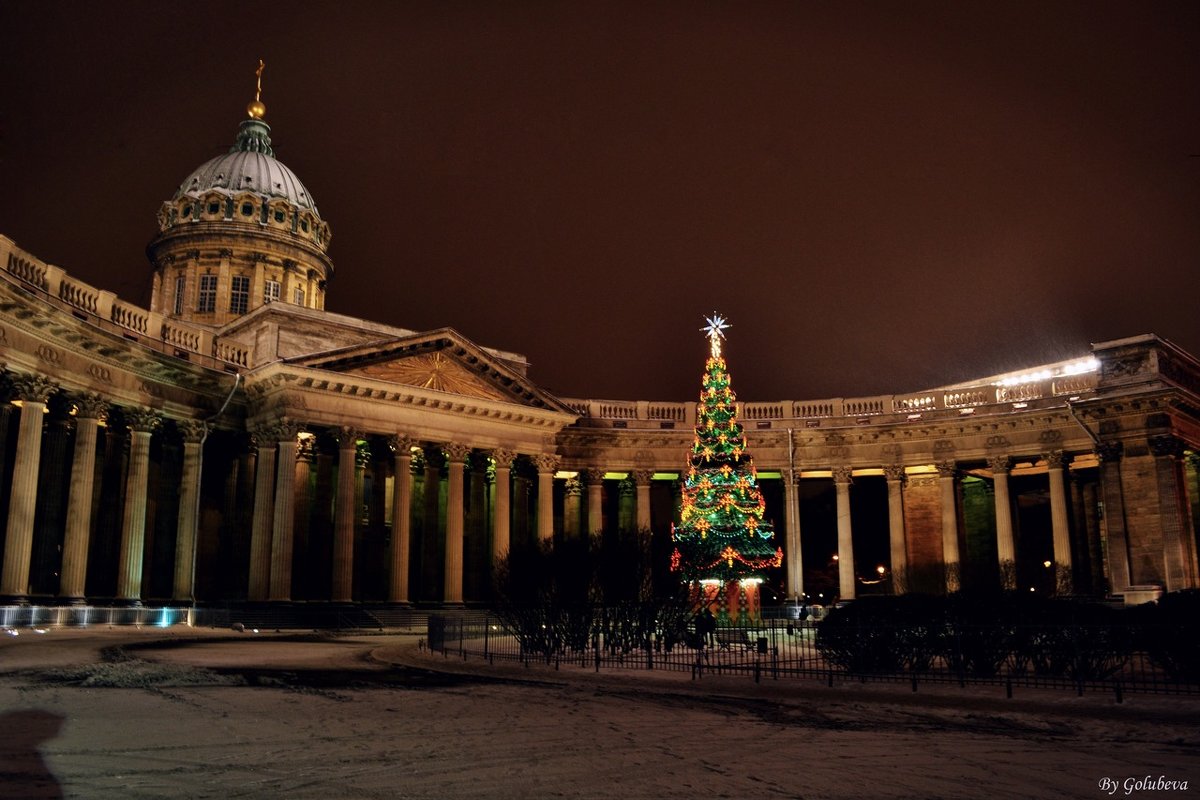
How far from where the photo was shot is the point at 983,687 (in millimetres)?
17500

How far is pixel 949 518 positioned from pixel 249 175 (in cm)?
5035

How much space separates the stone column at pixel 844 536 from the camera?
49.2 metres

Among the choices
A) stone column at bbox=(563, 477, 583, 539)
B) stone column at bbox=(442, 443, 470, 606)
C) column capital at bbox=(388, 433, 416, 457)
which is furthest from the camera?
stone column at bbox=(563, 477, 583, 539)

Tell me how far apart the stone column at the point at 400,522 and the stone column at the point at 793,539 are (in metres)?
18.6

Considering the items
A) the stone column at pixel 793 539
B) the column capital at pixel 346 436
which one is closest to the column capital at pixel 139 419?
the column capital at pixel 346 436

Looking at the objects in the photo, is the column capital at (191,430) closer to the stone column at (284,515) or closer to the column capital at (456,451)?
the stone column at (284,515)

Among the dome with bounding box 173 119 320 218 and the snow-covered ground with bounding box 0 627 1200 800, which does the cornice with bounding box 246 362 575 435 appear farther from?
the dome with bounding box 173 119 320 218

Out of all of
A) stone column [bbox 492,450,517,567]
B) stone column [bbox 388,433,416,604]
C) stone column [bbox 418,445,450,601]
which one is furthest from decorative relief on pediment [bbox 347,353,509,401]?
stone column [bbox 418,445,450,601]

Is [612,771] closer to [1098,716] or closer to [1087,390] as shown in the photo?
[1098,716]

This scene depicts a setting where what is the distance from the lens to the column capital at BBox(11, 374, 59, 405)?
31703 mm

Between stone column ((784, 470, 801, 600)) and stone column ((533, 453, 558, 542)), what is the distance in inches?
467

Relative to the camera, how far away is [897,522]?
49.5 metres

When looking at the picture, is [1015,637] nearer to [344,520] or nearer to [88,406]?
[344,520]

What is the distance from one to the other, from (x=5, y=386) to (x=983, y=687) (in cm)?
2937
